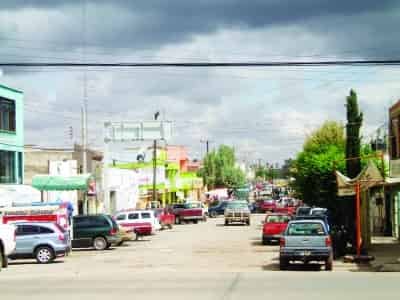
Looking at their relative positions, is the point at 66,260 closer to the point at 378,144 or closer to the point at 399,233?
the point at 399,233

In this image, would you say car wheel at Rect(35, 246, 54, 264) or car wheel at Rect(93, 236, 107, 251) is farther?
car wheel at Rect(93, 236, 107, 251)

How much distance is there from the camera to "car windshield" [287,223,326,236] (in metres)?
25.8

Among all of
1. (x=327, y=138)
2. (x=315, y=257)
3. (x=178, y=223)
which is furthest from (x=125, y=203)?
(x=315, y=257)

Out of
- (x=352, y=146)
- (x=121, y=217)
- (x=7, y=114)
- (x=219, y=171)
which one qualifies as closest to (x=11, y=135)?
(x=7, y=114)

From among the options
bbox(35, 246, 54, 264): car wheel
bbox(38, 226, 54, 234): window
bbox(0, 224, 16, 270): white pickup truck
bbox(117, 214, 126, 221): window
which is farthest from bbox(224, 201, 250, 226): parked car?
bbox(0, 224, 16, 270): white pickup truck

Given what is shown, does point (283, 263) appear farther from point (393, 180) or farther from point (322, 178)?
point (322, 178)

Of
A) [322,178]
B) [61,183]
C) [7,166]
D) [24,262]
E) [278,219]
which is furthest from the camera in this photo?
[7,166]

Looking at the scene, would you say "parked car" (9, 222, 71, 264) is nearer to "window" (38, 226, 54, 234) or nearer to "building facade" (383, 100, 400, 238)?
"window" (38, 226, 54, 234)

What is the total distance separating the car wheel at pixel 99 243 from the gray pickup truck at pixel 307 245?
Result: 1577 centimetres

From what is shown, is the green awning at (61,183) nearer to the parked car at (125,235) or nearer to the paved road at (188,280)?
the parked car at (125,235)

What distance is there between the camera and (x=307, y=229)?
25.9 m

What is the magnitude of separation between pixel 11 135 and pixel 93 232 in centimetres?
1460

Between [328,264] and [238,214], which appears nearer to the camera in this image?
[328,264]

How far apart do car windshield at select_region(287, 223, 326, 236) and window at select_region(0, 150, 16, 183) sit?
94.8 feet
